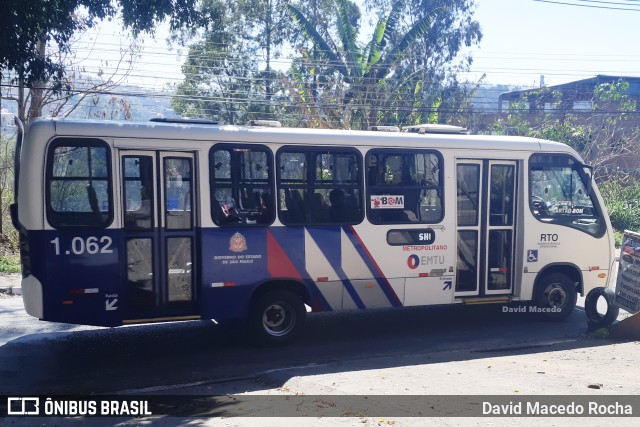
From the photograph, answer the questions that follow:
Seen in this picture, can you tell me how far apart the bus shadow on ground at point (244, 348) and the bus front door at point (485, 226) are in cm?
81

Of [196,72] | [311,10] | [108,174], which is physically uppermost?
[311,10]

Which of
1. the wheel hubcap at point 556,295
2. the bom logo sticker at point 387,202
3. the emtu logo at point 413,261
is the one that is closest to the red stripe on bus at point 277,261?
the bom logo sticker at point 387,202

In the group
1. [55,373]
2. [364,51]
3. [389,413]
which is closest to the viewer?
[389,413]

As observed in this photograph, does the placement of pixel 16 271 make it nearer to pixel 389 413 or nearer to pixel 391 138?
pixel 391 138

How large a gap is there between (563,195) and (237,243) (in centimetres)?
570

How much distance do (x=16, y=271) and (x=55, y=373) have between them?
9.23 m

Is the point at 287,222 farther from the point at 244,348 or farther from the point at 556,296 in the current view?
the point at 556,296

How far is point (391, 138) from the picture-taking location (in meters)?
10.8

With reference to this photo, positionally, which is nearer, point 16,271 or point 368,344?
point 368,344

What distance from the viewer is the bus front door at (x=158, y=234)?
30.4 ft

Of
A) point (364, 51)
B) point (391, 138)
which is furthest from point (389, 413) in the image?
point (364, 51)

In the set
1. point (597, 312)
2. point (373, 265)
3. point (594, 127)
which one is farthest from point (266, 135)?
point (594, 127)

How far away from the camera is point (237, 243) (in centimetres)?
979

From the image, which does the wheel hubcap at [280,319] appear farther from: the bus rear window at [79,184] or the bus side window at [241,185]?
the bus rear window at [79,184]
